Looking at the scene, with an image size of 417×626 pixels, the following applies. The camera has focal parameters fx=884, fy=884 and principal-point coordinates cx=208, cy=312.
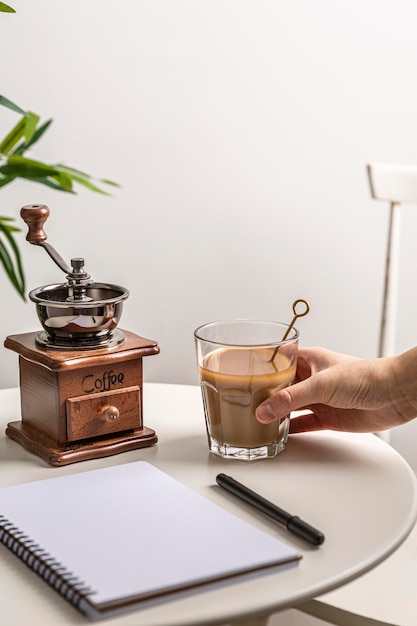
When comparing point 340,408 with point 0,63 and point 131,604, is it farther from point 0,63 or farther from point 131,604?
point 0,63

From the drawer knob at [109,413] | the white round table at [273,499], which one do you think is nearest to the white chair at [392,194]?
the white round table at [273,499]

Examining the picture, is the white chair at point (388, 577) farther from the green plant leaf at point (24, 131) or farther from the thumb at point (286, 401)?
the green plant leaf at point (24, 131)

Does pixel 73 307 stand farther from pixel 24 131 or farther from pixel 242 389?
pixel 24 131

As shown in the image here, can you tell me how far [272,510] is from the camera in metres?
0.96

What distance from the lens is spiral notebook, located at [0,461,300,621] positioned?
2.61 feet

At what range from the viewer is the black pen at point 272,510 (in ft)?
2.98

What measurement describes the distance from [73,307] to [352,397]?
0.39 meters

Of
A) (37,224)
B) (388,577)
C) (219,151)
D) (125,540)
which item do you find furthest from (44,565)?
(219,151)

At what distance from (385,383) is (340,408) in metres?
0.08

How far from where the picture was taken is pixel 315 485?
1.07 meters

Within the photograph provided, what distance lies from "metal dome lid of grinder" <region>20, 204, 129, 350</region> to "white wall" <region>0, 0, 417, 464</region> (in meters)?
0.75

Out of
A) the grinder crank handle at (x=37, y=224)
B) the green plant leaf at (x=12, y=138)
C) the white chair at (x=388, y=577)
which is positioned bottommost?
the white chair at (x=388, y=577)

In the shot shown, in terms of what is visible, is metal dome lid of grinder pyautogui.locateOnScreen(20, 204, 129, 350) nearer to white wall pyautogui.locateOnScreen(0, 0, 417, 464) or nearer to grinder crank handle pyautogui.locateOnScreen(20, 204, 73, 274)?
grinder crank handle pyautogui.locateOnScreen(20, 204, 73, 274)

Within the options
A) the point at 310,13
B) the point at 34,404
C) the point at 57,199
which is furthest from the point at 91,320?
the point at 310,13
